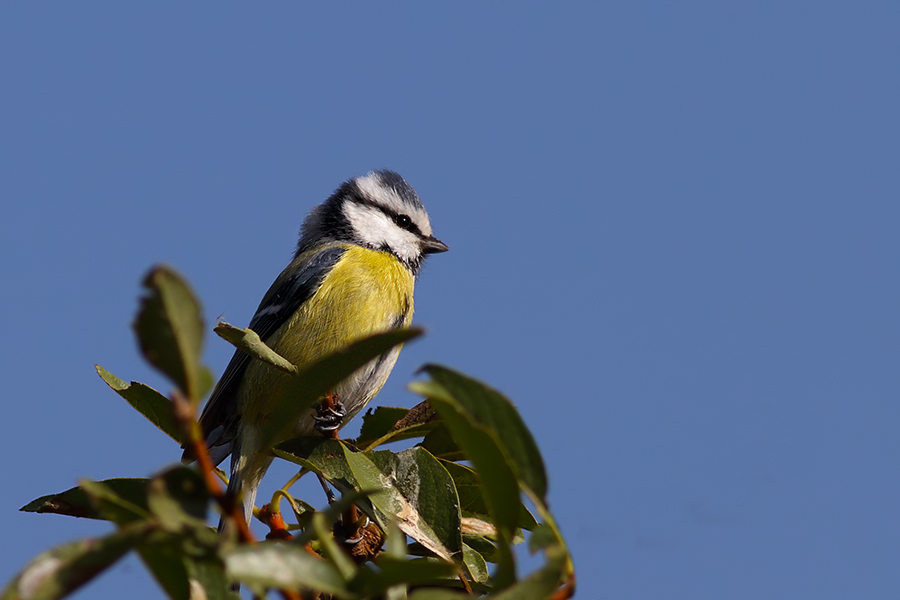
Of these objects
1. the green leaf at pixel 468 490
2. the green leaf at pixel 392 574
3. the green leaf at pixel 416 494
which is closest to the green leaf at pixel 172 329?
the green leaf at pixel 392 574

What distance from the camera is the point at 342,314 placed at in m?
4.00

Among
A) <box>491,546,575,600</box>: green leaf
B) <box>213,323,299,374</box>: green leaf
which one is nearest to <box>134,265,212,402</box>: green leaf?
<box>491,546,575,600</box>: green leaf

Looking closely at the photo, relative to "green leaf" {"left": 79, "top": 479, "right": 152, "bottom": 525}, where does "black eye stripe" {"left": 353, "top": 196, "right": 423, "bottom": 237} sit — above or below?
above

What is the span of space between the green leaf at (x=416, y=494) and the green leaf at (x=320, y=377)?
315mm

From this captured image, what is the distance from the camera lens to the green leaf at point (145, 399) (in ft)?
8.99

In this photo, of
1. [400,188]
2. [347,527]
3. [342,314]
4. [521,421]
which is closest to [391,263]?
[342,314]

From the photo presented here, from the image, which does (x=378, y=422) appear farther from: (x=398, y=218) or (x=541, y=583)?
(x=398, y=218)

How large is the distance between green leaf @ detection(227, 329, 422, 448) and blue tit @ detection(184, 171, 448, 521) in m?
1.79

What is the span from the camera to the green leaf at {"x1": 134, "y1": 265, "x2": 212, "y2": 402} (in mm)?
963

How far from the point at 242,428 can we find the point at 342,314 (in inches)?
25.2

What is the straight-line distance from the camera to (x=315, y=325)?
3.99m

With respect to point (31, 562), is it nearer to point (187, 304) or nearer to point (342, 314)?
point (187, 304)

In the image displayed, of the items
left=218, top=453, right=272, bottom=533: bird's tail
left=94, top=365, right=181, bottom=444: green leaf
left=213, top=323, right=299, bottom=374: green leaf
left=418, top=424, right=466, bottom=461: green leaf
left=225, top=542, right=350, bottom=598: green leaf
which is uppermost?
left=213, top=323, right=299, bottom=374: green leaf

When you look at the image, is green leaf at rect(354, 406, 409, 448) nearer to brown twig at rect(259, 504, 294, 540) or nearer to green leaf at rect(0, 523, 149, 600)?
brown twig at rect(259, 504, 294, 540)
